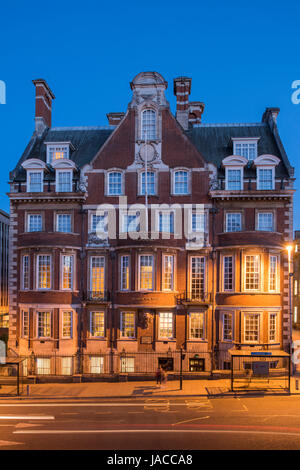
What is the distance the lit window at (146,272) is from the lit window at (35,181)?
10.8m

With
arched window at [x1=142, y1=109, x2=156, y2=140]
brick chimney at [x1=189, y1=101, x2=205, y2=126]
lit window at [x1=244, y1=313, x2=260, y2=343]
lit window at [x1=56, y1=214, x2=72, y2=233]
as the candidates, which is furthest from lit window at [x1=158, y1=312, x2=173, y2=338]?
brick chimney at [x1=189, y1=101, x2=205, y2=126]

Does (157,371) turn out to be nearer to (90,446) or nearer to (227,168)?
(90,446)

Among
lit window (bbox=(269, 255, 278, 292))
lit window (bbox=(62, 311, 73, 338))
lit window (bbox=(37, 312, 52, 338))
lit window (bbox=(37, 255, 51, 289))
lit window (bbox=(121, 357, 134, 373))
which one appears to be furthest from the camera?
lit window (bbox=(37, 255, 51, 289))

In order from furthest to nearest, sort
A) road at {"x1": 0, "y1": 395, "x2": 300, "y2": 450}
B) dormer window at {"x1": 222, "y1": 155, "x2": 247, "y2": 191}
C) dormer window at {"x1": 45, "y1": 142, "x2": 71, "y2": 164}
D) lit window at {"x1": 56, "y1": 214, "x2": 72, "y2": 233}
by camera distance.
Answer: dormer window at {"x1": 45, "y1": 142, "x2": 71, "y2": 164}, lit window at {"x1": 56, "y1": 214, "x2": 72, "y2": 233}, dormer window at {"x1": 222, "y1": 155, "x2": 247, "y2": 191}, road at {"x1": 0, "y1": 395, "x2": 300, "y2": 450}

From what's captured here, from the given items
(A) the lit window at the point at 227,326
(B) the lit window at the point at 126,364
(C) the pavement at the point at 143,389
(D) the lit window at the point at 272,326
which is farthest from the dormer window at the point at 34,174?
(D) the lit window at the point at 272,326

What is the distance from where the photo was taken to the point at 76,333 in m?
30.9

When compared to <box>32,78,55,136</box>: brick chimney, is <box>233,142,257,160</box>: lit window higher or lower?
lower

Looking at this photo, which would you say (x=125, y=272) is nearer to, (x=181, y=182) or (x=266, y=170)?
(x=181, y=182)

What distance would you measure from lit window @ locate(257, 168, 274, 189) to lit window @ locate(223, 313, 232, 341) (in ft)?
35.0

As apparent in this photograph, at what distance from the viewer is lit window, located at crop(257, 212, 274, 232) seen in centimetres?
3059

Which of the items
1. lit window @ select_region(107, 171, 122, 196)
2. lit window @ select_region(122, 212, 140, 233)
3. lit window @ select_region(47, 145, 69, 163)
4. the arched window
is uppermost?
the arched window

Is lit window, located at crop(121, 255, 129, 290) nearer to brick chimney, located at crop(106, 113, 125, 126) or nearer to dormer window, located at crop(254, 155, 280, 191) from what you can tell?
dormer window, located at crop(254, 155, 280, 191)

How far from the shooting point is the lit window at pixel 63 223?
31.8 m
